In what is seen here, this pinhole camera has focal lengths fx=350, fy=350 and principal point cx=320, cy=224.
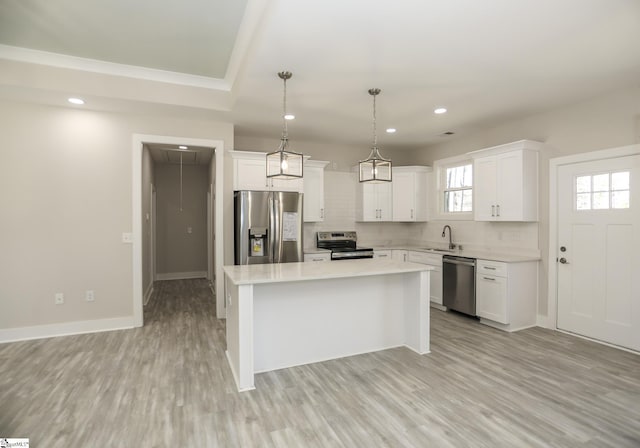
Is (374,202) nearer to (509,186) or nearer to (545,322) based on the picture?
(509,186)

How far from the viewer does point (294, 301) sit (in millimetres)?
3221

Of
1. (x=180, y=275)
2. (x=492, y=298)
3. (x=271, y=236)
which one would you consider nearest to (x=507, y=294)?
(x=492, y=298)

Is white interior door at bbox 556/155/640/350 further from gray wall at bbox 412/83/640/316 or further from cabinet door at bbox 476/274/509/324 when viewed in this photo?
cabinet door at bbox 476/274/509/324

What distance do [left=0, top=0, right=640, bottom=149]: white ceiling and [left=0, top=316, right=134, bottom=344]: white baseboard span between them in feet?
8.35

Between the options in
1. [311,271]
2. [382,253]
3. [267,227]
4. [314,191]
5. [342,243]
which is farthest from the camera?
[342,243]

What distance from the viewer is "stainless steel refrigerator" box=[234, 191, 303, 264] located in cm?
459

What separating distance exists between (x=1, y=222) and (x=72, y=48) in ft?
6.88

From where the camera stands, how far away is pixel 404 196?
6.09 m

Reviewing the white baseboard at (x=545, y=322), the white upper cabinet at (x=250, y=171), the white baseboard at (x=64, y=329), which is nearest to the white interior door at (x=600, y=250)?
the white baseboard at (x=545, y=322)

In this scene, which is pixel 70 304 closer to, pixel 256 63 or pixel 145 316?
pixel 145 316

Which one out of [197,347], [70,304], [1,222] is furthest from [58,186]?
[197,347]

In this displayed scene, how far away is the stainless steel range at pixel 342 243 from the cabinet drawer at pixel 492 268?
5.42 ft

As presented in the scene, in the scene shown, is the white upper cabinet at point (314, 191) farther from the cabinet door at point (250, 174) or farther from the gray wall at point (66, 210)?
the gray wall at point (66, 210)

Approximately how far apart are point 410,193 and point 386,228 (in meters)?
0.83
